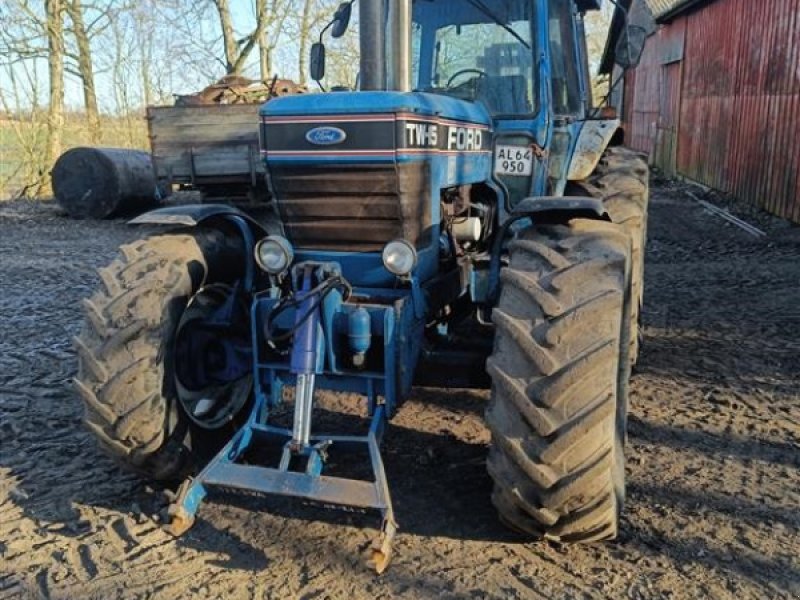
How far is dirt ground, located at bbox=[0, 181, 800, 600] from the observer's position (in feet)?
9.69

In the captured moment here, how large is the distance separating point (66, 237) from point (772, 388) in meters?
10.1

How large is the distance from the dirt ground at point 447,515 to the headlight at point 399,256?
1075 millimetres

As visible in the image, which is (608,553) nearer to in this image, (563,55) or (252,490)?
(252,490)

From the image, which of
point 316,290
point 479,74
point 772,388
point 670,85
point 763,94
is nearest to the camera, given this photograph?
point 316,290

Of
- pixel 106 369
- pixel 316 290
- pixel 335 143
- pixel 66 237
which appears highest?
pixel 335 143

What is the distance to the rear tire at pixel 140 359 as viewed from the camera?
3.28 meters

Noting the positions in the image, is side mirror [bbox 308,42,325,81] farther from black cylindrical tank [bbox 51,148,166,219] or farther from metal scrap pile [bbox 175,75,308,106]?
black cylindrical tank [bbox 51,148,166,219]

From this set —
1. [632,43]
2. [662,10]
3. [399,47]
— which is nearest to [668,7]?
[662,10]

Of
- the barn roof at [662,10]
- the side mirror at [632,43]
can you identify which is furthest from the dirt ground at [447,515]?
the barn roof at [662,10]

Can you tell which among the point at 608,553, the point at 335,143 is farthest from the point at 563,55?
the point at 608,553

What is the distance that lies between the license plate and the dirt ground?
142 centimetres

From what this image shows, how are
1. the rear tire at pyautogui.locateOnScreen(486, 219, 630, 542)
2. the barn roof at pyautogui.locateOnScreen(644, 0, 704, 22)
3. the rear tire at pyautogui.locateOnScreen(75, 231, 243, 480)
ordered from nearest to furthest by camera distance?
the rear tire at pyautogui.locateOnScreen(486, 219, 630, 542) < the rear tire at pyautogui.locateOnScreen(75, 231, 243, 480) < the barn roof at pyautogui.locateOnScreen(644, 0, 704, 22)

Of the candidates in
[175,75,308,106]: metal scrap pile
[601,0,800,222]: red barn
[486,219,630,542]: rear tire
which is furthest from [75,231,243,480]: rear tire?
[175,75,308,106]: metal scrap pile

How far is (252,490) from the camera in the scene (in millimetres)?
3004
